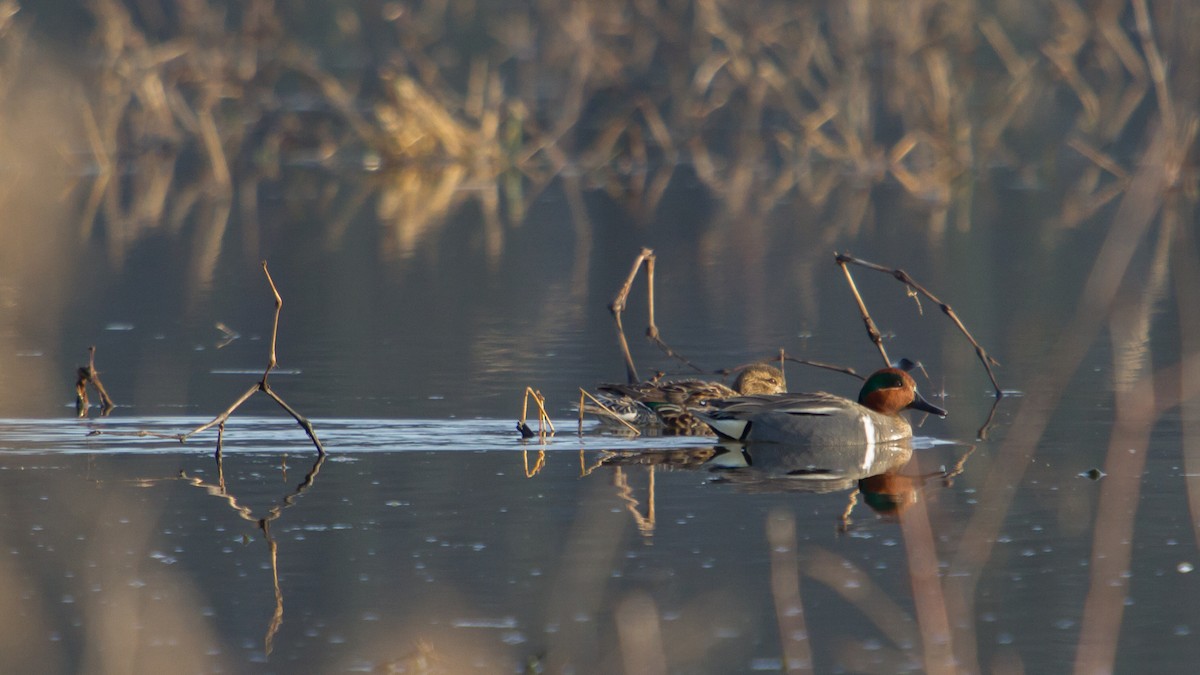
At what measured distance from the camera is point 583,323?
15523 millimetres

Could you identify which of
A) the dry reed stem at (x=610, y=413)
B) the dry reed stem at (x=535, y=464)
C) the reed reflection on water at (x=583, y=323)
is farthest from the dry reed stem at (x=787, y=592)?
the dry reed stem at (x=610, y=413)

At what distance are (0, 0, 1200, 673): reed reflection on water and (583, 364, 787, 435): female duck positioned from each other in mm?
390

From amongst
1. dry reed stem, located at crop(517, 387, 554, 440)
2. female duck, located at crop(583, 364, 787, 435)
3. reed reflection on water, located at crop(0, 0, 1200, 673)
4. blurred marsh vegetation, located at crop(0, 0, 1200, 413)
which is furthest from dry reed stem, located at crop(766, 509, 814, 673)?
blurred marsh vegetation, located at crop(0, 0, 1200, 413)

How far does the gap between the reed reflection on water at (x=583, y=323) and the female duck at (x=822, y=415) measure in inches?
10.0

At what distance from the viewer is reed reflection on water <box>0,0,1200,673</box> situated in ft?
24.5

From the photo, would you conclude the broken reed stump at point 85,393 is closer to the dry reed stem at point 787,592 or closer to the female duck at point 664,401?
the female duck at point 664,401

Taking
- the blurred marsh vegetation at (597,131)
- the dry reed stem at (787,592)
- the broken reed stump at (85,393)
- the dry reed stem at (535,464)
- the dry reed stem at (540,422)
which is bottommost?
the dry reed stem at (787,592)

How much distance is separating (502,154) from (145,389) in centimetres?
1591

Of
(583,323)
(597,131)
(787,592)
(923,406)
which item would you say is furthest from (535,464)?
(597,131)

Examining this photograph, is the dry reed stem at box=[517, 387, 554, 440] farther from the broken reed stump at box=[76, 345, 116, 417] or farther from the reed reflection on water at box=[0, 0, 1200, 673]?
the broken reed stump at box=[76, 345, 116, 417]

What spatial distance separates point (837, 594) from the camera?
777 centimetres

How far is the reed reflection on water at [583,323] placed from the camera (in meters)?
7.46

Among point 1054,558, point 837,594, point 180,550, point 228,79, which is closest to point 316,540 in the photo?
point 180,550

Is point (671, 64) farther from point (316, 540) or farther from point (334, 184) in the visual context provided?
point (316, 540)
